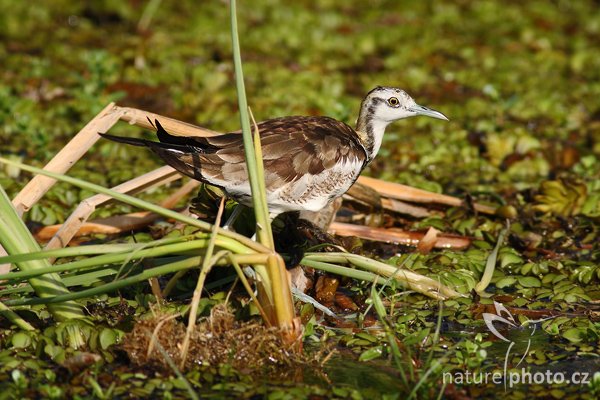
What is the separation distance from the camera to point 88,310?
450 cm

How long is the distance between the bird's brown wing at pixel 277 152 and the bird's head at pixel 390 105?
0.37 metres

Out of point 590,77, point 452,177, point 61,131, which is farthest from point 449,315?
Result: point 590,77

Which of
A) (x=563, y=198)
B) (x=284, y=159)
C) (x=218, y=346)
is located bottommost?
(x=563, y=198)

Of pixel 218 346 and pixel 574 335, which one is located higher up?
pixel 218 346

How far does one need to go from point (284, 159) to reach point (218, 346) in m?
1.10

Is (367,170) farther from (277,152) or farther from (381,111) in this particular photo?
(277,152)

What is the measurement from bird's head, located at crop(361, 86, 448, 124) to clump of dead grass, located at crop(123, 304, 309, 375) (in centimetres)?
183

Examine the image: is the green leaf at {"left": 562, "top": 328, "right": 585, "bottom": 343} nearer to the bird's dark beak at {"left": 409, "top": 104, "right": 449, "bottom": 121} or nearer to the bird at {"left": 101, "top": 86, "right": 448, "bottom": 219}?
the bird at {"left": 101, "top": 86, "right": 448, "bottom": 219}

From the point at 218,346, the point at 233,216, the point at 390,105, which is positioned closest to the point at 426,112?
the point at 390,105

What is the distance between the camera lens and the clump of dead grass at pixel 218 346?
13.1ft

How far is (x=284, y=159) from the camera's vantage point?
4.72m

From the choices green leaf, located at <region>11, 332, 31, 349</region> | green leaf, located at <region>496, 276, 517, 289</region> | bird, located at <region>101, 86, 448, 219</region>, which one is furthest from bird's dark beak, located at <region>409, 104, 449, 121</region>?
green leaf, located at <region>11, 332, 31, 349</region>

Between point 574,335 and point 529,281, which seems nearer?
point 574,335

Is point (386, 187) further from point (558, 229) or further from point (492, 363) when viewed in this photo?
point (492, 363)
